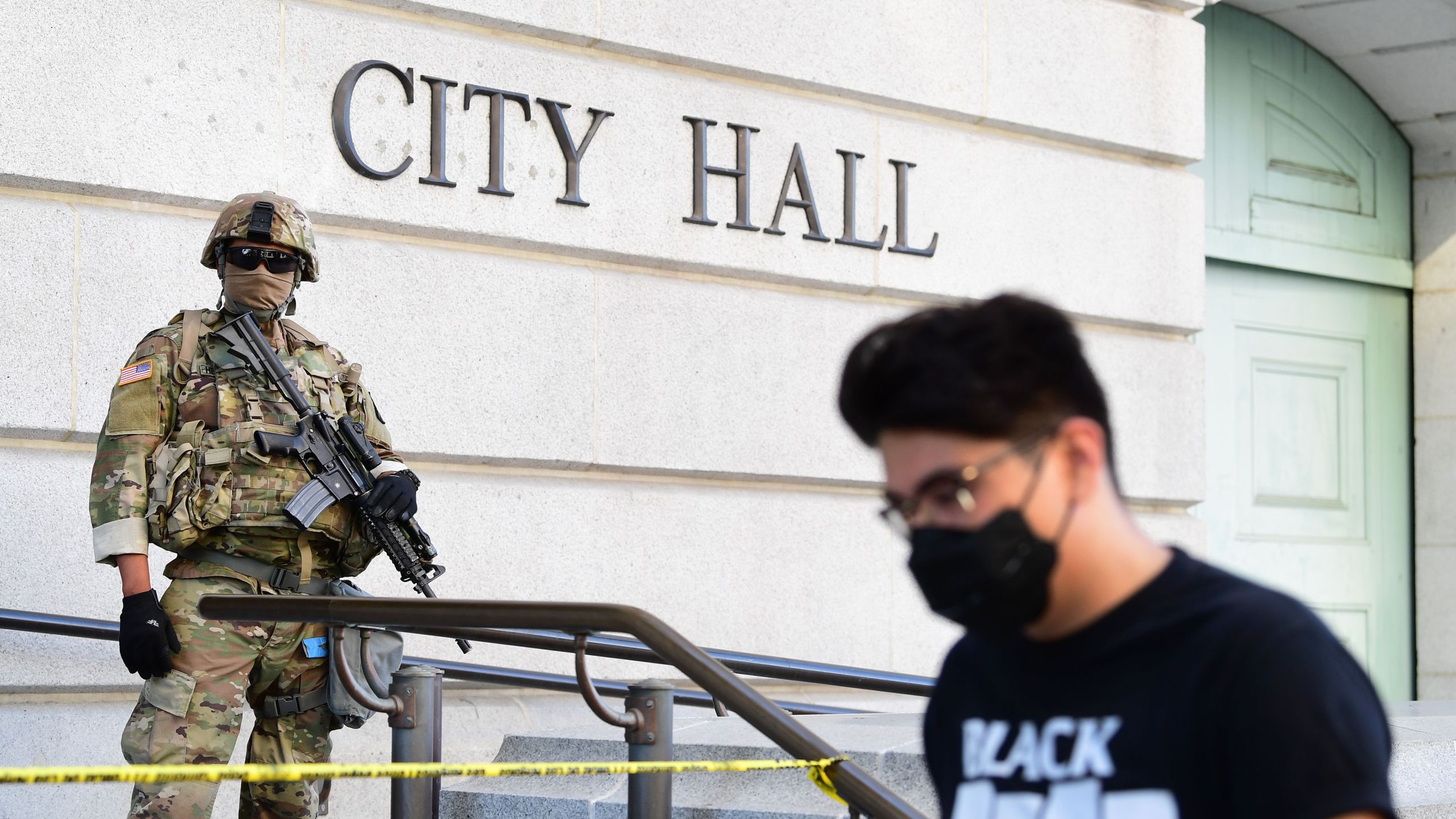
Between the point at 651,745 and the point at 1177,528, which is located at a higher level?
the point at 1177,528

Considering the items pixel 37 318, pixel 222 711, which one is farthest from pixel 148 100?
pixel 222 711

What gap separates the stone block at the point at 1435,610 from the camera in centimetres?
872

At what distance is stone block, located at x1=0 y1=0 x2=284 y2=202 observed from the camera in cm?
472

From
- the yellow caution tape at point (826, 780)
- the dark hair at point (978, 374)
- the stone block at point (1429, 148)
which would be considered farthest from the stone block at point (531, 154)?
the dark hair at point (978, 374)

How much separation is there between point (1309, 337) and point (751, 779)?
5606mm

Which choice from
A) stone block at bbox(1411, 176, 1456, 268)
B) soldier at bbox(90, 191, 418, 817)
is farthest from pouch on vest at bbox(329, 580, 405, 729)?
stone block at bbox(1411, 176, 1456, 268)

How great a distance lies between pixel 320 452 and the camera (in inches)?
153

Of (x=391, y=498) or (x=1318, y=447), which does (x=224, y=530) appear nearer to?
(x=391, y=498)

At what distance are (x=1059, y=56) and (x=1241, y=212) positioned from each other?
5.69 feet

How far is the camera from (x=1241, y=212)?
8.19m

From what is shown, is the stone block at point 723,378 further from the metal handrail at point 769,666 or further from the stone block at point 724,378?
the metal handrail at point 769,666

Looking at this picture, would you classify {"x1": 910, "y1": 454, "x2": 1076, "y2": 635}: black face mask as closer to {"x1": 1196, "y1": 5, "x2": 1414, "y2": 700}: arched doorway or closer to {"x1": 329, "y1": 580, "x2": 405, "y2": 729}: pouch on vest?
{"x1": 329, "y1": 580, "x2": 405, "y2": 729}: pouch on vest

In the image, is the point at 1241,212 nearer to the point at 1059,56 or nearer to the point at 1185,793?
the point at 1059,56

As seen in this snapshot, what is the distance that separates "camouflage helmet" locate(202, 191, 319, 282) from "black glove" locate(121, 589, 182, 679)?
86 cm
